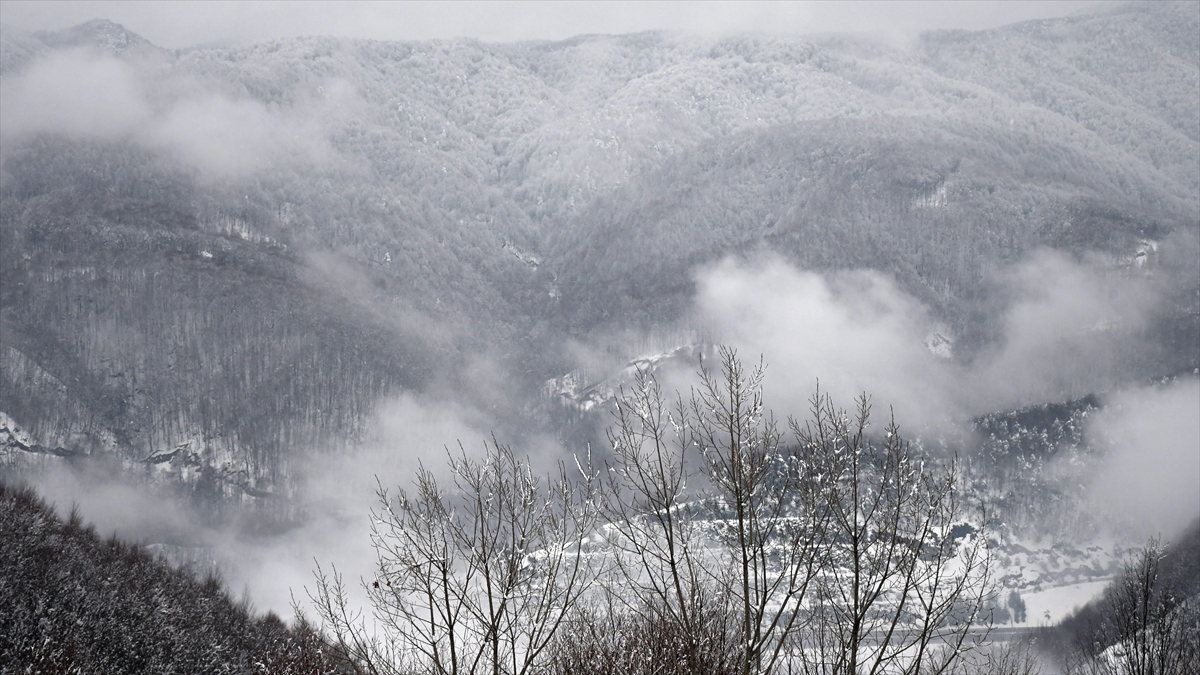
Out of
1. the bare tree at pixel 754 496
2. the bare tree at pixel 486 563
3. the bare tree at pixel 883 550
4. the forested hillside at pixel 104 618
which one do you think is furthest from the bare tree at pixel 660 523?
the forested hillside at pixel 104 618

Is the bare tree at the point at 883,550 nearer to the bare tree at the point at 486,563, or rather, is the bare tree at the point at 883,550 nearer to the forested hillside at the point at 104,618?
the bare tree at the point at 486,563

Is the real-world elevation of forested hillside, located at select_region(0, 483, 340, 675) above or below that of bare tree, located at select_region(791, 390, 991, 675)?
above

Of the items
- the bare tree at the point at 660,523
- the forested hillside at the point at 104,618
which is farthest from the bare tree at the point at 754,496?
A: the forested hillside at the point at 104,618

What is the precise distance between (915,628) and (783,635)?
17.5ft

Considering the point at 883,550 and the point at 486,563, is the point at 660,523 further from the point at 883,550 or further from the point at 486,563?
the point at 883,550

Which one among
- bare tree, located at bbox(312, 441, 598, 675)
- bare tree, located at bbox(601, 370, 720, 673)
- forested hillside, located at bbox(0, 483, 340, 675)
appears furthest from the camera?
forested hillside, located at bbox(0, 483, 340, 675)

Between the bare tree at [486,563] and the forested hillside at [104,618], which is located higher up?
the forested hillside at [104,618]

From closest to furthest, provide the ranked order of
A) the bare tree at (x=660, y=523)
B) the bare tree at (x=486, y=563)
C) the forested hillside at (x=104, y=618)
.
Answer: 1. the bare tree at (x=660, y=523)
2. the bare tree at (x=486, y=563)
3. the forested hillside at (x=104, y=618)

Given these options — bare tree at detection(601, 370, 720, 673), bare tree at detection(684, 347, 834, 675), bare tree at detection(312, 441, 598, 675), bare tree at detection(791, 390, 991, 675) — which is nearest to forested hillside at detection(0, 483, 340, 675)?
bare tree at detection(312, 441, 598, 675)

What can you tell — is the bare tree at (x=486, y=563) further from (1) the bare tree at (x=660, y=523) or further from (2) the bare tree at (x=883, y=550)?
(2) the bare tree at (x=883, y=550)

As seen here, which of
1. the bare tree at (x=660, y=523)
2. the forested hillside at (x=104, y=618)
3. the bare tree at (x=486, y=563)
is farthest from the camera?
the forested hillside at (x=104, y=618)

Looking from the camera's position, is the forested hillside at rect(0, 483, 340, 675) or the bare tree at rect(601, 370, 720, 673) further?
the forested hillside at rect(0, 483, 340, 675)

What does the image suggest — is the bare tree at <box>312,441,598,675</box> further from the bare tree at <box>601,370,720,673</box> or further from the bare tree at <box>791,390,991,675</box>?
the bare tree at <box>791,390,991,675</box>

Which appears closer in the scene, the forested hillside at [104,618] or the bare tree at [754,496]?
the bare tree at [754,496]
